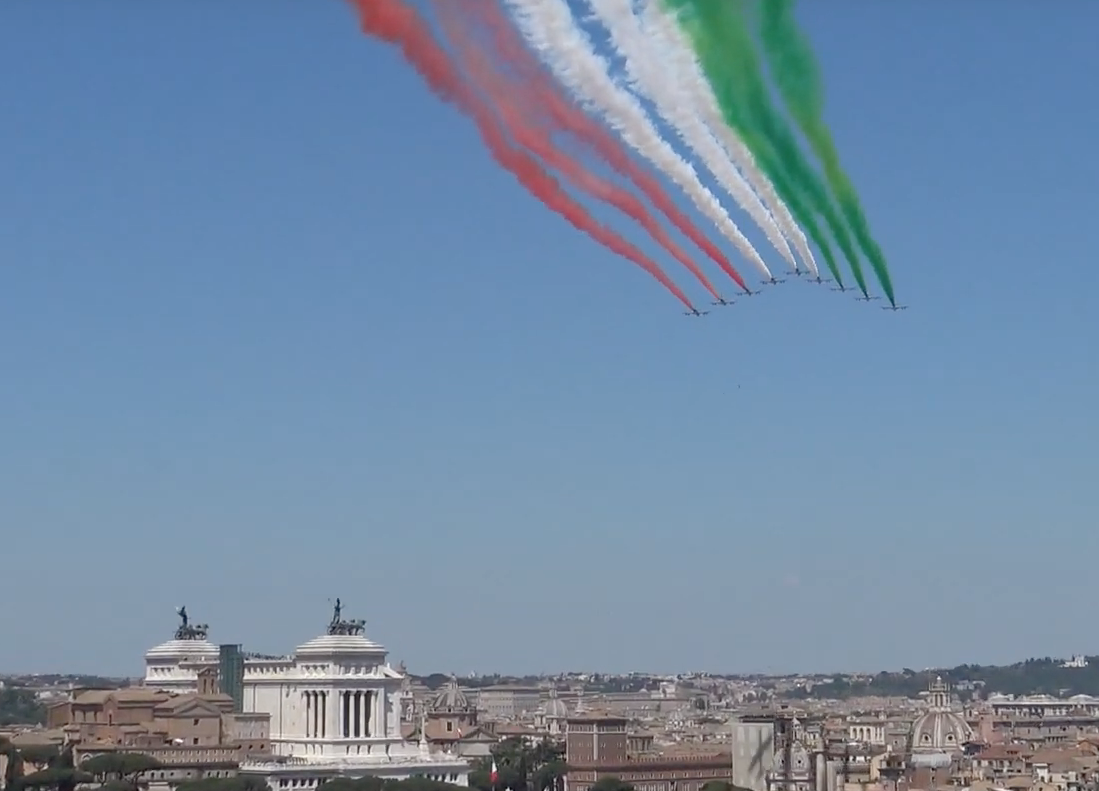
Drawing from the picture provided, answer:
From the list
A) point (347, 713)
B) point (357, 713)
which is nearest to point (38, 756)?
point (347, 713)

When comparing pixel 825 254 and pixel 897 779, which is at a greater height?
pixel 825 254

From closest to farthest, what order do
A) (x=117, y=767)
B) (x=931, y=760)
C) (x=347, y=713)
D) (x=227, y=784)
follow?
(x=227, y=784), (x=117, y=767), (x=347, y=713), (x=931, y=760)

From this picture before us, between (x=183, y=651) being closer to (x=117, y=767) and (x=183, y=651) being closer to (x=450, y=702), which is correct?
(x=117, y=767)

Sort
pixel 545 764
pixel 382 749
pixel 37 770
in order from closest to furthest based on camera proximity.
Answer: pixel 37 770 < pixel 382 749 < pixel 545 764

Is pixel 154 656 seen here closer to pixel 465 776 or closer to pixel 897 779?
pixel 465 776

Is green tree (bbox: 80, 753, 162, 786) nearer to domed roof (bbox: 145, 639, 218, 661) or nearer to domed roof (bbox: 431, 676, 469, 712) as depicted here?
domed roof (bbox: 145, 639, 218, 661)

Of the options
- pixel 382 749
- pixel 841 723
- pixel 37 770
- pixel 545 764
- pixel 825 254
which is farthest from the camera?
pixel 841 723

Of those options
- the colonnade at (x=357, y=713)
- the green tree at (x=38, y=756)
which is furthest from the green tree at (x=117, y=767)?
the colonnade at (x=357, y=713)

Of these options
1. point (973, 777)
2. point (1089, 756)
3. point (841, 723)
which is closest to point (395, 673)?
point (973, 777)

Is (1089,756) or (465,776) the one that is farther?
(1089,756)
